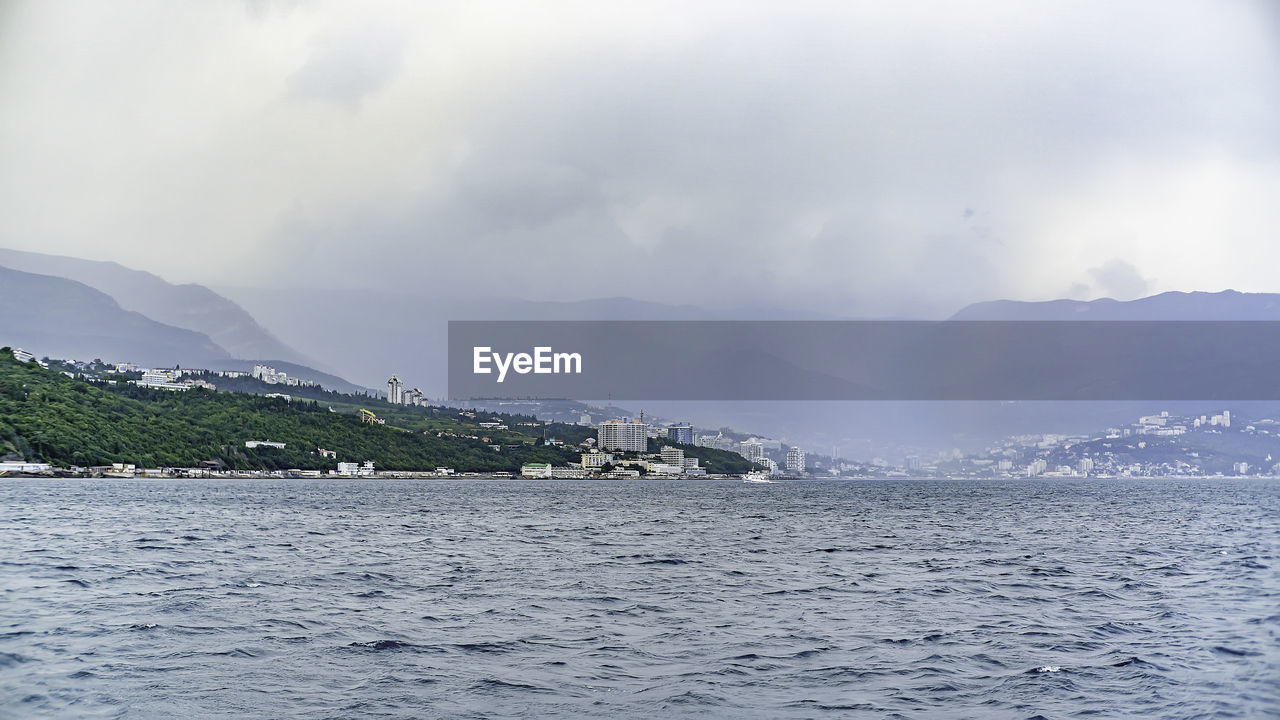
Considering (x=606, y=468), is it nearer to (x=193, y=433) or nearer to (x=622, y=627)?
(x=193, y=433)

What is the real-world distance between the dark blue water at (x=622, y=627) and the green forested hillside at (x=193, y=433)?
227 ft

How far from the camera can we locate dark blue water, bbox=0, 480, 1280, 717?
11133 millimetres

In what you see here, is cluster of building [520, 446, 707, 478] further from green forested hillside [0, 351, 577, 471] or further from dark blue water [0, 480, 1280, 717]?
dark blue water [0, 480, 1280, 717]

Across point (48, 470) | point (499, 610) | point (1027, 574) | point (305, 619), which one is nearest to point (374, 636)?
point (305, 619)

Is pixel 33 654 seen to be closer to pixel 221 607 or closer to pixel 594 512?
pixel 221 607

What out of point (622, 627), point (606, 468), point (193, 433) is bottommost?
point (606, 468)

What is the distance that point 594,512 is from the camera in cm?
5300

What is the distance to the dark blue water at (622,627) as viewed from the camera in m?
11.1

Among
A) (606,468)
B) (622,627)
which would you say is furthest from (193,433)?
(622,627)

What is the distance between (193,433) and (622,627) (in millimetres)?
112879

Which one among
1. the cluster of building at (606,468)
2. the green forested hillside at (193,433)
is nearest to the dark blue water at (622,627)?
the green forested hillside at (193,433)

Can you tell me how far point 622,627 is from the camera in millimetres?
15422

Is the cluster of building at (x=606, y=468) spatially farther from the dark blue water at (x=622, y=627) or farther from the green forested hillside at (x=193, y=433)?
the dark blue water at (x=622, y=627)

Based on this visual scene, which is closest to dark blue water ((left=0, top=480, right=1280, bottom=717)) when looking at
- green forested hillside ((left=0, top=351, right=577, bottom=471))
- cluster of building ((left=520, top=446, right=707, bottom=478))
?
green forested hillside ((left=0, top=351, right=577, bottom=471))
